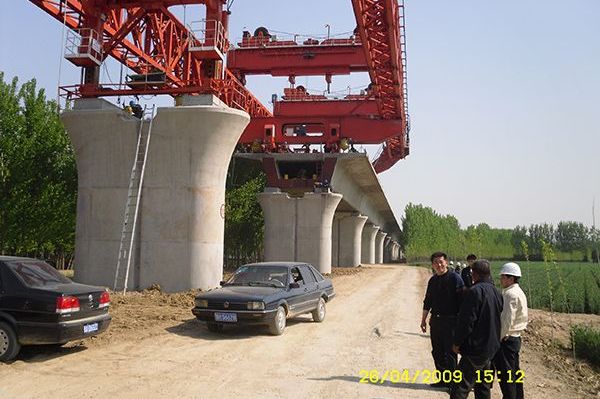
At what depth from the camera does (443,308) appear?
6.75 m

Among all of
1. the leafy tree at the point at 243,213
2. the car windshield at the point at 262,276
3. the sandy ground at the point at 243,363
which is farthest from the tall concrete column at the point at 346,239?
the car windshield at the point at 262,276

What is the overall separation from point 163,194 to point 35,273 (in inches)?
326

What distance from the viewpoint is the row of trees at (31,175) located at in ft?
80.2

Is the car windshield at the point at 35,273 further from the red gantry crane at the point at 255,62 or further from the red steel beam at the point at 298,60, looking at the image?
the red steel beam at the point at 298,60

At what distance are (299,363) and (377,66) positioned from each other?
1950cm

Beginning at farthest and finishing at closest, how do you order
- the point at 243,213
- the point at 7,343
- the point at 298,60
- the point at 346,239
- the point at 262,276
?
the point at 346,239
the point at 243,213
the point at 298,60
the point at 262,276
the point at 7,343

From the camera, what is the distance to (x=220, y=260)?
1672 centimetres

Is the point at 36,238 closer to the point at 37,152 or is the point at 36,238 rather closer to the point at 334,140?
the point at 37,152

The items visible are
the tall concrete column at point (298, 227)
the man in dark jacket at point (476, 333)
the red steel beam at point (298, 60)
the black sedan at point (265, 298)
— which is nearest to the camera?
the man in dark jacket at point (476, 333)

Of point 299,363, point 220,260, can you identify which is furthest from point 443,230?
point 299,363

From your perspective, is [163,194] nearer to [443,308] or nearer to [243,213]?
[443,308]

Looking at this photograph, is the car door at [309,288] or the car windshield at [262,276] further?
the car door at [309,288]
